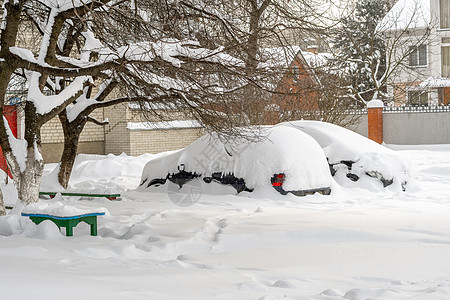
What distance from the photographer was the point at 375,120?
2830 cm

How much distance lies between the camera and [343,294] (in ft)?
17.2

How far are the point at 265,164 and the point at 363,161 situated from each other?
7.41 ft

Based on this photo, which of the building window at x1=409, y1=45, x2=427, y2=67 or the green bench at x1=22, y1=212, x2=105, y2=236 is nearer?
the green bench at x1=22, y1=212, x2=105, y2=236

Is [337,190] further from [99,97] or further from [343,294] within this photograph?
[343,294]

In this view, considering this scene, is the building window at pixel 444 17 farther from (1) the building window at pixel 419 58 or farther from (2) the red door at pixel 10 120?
(2) the red door at pixel 10 120

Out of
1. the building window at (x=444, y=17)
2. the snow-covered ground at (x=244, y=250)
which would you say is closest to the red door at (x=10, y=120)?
the snow-covered ground at (x=244, y=250)

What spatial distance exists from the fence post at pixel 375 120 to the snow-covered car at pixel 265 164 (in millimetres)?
16709

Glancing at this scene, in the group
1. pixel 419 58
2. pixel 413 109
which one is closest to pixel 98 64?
pixel 413 109

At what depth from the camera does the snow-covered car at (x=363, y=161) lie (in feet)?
41.7

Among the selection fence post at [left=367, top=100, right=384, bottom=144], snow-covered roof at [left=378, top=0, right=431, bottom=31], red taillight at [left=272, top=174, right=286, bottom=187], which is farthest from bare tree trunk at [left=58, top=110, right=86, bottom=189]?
snow-covered roof at [left=378, top=0, right=431, bottom=31]

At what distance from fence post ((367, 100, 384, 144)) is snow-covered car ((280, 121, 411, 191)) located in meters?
15.3

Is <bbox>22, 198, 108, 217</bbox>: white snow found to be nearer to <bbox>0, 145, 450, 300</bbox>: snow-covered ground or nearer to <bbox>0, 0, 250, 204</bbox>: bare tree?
<bbox>0, 145, 450, 300</bbox>: snow-covered ground

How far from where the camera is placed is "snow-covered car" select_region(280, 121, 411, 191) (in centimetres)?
1271

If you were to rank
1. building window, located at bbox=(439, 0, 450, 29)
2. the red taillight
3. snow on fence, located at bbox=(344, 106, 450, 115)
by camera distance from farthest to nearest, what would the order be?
1. building window, located at bbox=(439, 0, 450, 29)
2. snow on fence, located at bbox=(344, 106, 450, 115)
3. the red taillight
